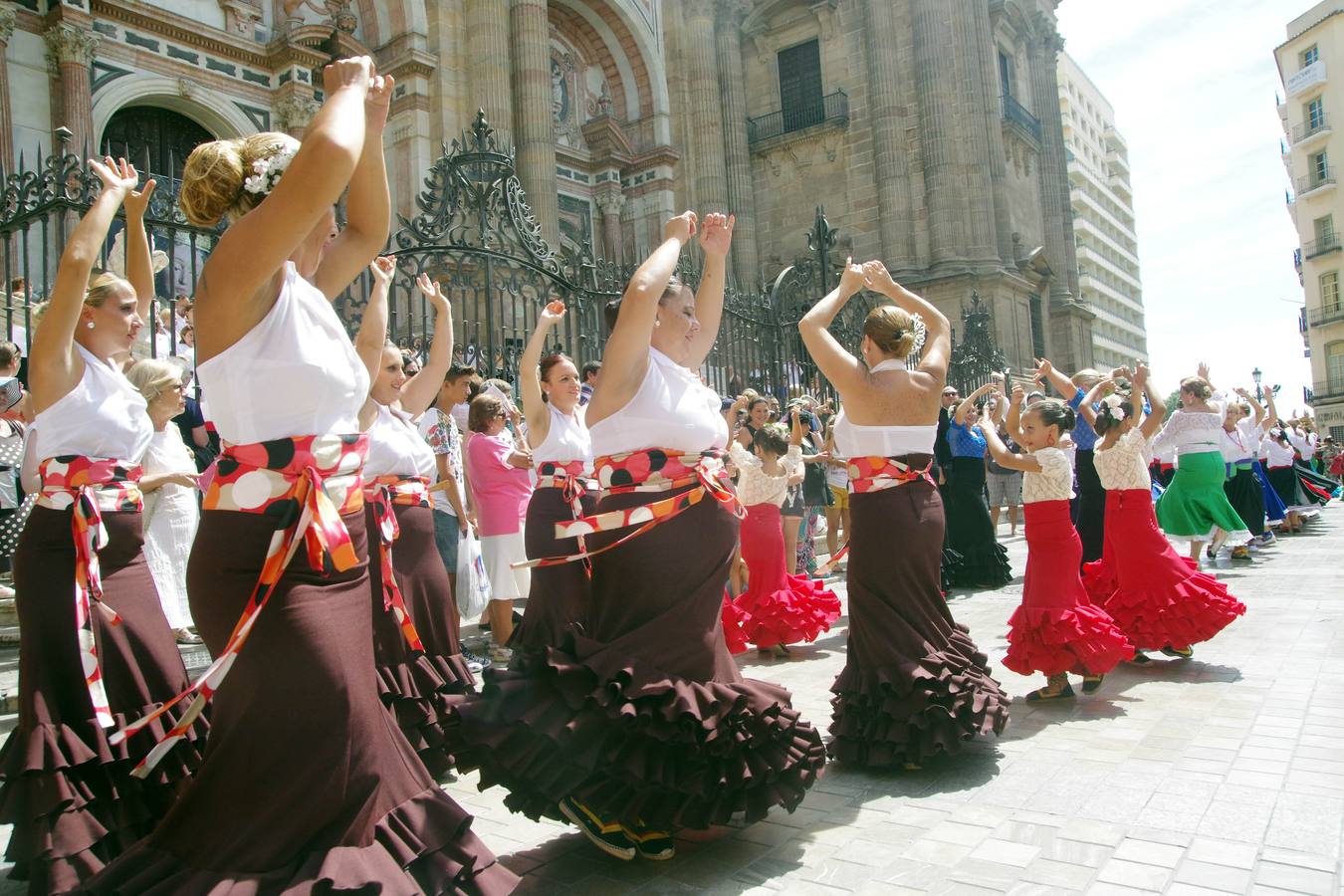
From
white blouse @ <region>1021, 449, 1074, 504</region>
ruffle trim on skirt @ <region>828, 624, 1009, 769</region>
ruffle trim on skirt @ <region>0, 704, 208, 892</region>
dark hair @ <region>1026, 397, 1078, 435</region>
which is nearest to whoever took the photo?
ruffle trim on skirt @ <region>0, 704, 208, 892</region>

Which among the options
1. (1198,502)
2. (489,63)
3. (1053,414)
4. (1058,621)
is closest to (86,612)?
(1058,621)

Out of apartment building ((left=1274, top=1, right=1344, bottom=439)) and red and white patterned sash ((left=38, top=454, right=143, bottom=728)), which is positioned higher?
apartment building ((left=1274, top=1, right=1344, bottom=439))

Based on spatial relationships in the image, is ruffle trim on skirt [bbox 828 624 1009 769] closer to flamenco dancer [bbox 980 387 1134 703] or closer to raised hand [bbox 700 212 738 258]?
flamenco dancer [bbox 980 387 1134 703]

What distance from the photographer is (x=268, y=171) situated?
2.45m

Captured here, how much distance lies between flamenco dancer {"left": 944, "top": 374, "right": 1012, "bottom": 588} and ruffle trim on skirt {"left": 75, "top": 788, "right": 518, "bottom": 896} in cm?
833

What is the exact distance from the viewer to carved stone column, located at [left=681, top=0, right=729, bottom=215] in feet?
84.1

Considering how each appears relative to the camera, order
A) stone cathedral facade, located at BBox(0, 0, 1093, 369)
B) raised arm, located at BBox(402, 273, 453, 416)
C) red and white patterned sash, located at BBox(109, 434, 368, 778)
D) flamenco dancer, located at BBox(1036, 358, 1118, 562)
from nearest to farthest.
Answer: red and white patterned sash, located at BBox(109, 434, 368, 778) < raised arm, located at BBox(402, 273, 453, 416) < flamenco dancer, located at BBox(1036, 358, 1118, 562) < stone cathedral facade, located at BBox(0, 0, 1093, 369)

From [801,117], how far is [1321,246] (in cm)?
3600

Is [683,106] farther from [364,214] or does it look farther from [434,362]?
[364,214]

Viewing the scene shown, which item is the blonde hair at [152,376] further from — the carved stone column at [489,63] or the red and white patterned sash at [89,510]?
the carved stone column at [489,63]

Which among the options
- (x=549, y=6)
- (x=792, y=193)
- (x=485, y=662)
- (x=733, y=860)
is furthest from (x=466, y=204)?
(x=792, y=193)

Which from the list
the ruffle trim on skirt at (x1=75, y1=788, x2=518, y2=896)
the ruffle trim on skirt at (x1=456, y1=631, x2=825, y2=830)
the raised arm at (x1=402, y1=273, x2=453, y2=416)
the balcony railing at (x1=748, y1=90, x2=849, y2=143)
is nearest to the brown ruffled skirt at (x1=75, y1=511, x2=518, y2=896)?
the ruffle trim on skirt at (x1=75, y1=788, x2=518, y2=896)

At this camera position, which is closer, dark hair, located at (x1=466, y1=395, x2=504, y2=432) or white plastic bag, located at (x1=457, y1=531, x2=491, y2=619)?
white plastic bag, located at (x1=457, y1=531, x2=491, y2=619)

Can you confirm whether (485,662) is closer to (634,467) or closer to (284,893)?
(634,467)
